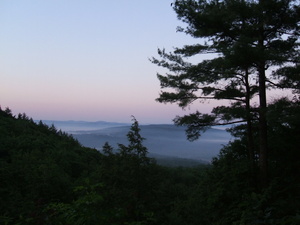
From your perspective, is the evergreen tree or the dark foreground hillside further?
the evergreen tree

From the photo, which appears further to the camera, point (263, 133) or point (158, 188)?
point (263, 133)

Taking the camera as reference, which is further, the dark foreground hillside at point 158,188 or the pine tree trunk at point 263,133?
the pine tree trunk at point 263,133

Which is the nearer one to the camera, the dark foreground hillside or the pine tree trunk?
the dark foreground hillside

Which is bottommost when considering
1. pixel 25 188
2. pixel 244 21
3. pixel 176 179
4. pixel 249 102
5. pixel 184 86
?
pixel 176 179

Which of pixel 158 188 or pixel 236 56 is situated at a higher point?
pixel 236 56

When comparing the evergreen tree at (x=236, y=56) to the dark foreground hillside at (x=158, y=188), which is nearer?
the dark foreground hillside at (x=158, y=188)

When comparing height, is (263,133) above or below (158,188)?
above

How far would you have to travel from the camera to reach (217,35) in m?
10.0

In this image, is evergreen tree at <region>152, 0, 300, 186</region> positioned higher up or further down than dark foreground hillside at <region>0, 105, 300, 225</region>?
higher up

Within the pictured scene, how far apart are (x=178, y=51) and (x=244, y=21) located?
284 cm

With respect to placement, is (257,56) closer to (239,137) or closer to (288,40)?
(288,40)

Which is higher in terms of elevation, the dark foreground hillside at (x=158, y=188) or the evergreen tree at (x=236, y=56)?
the evergreen tree at (x=236, y=56)

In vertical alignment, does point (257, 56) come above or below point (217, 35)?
below

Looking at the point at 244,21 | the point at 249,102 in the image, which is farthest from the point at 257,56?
the point at 249,102
